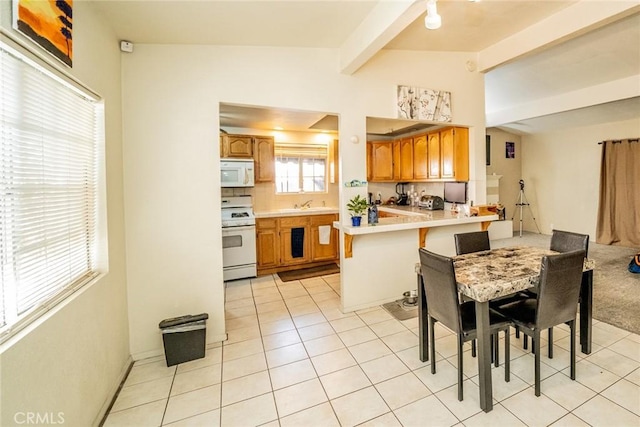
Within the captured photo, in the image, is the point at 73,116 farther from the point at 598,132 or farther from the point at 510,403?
the point at 598,132

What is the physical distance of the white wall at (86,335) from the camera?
1.09 m

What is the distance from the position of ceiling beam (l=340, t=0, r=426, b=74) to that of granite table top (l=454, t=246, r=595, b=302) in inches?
71.3

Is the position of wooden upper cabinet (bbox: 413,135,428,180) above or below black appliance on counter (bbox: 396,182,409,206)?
above

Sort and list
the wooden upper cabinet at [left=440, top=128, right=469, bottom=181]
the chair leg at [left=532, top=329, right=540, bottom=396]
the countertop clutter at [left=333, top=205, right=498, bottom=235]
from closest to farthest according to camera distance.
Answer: the chair leg at [left=532, top=329, right=540, bottom=396] → the countertop clutter at [left=333, top=205, right=498, bottom=235] → the wooden upper cabinet at [left=440, top=128, right=469, bottom=181]

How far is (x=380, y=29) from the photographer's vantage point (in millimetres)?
2164

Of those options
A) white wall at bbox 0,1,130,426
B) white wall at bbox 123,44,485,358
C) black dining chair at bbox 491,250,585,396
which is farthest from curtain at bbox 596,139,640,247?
white wall at bbox 0,1,130,426

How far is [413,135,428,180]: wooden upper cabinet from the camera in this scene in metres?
4.58

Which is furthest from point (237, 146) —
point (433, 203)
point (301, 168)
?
point (433, 203)

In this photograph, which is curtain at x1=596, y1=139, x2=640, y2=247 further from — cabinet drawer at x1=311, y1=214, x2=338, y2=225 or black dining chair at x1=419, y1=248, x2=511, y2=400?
black dining chair at x1=419, y1=248, x2=511, y2=400

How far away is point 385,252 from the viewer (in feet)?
10.8

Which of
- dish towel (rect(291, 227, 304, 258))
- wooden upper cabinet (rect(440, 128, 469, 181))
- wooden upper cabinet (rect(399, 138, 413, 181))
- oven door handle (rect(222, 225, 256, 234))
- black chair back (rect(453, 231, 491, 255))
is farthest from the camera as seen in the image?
wooden upper cabinet (rect(399, 138, 413, 181))

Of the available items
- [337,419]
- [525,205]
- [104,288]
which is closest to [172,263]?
[104,288]

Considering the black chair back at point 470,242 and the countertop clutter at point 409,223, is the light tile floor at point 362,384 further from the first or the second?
the countertop clutter at point 409,223

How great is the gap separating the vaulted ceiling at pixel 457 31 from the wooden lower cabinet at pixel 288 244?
1.70 m
